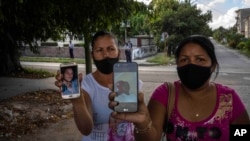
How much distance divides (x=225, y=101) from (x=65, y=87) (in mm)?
896

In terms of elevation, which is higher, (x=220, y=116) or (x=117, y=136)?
(x=220, y=116)

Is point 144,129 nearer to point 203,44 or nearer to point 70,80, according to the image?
point 70,80

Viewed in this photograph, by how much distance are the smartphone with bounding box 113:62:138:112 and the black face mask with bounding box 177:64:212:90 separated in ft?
1.10

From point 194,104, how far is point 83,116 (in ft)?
2.15

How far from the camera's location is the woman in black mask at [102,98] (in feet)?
7.52

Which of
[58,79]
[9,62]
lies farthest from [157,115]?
[9,62]

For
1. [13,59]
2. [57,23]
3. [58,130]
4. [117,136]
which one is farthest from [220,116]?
[13,59]

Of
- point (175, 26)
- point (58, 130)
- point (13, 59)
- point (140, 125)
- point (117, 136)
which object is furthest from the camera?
point (175, 26)

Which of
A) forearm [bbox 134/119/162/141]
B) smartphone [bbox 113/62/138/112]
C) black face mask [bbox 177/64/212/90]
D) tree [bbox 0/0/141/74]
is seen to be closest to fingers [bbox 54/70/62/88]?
smartphone [bbox 113/62/138/112]

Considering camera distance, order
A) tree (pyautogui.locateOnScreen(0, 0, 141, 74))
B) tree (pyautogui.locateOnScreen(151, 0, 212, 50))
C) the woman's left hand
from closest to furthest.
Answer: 1. the woman's left hand
2. tree (pyautogui.locateOnScreen(0, 0, 141, 74))
3. tree (pyautogui.locateOnScreen(151, 0, 212, 50))

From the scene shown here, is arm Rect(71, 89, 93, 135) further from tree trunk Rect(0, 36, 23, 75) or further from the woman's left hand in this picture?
tree trunk Rect(0, 36, 23, 75)

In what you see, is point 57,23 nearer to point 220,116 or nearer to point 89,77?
point 89,77

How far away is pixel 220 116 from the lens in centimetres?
194

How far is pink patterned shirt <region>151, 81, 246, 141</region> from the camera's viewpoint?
191 centimetres
